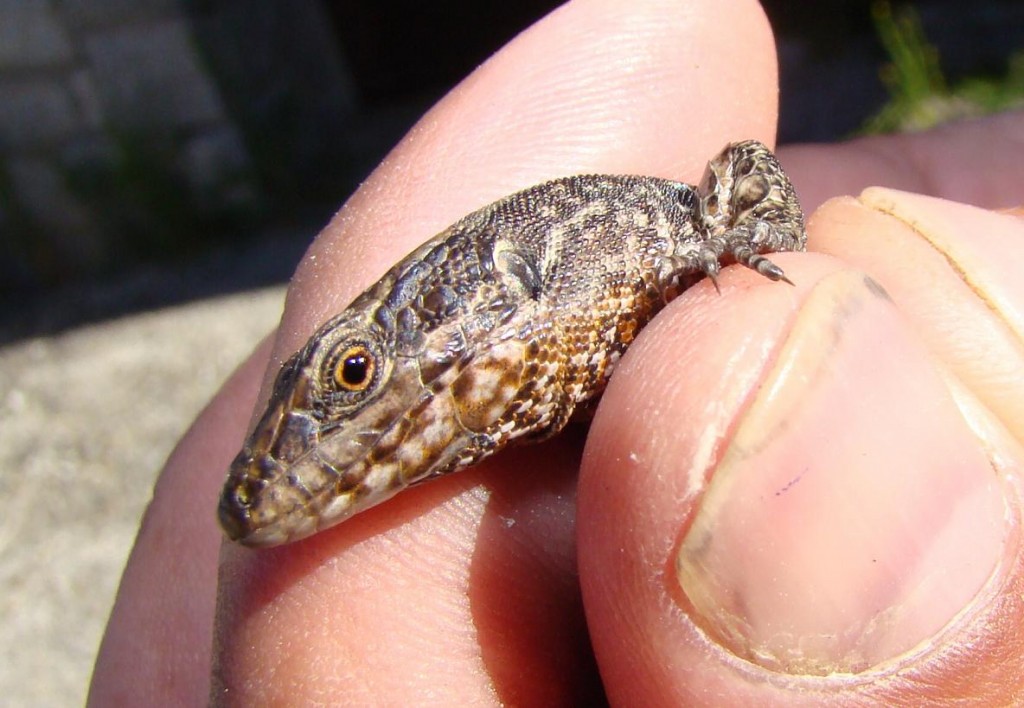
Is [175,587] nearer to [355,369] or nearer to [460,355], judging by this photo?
[355,369]

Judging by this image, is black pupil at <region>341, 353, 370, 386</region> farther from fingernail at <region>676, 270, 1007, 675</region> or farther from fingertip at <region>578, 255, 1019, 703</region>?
fingernail at <region>676, 270, 1007, 675</region>

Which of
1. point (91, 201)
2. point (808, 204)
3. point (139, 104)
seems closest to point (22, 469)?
point (91, 201)

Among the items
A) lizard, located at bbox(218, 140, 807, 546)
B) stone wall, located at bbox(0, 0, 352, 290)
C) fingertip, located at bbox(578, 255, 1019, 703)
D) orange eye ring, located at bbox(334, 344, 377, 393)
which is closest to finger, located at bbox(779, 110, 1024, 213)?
lizard, located at bbox(218, 140, 807, 546)

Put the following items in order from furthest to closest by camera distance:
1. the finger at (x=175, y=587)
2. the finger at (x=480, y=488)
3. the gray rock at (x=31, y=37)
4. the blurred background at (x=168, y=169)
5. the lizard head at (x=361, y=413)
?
the gray rock at (x=31, y=37) → the blurred background at (x=168, y=169) → the finger at (x=175, y=587) → the finger at (x=480, y=488) → the lizard head at (x=361, y=413)

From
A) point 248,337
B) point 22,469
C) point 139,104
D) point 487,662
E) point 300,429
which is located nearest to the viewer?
point 300,429

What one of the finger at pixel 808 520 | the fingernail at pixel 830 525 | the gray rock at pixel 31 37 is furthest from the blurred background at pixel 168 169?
the fingernail at pixel 830 525

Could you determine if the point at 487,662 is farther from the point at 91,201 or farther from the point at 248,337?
the point at 91,201

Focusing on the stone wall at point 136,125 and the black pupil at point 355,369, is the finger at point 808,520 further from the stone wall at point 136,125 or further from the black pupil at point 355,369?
the stone wall at point 136,125
